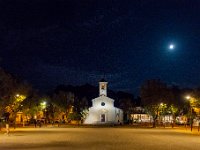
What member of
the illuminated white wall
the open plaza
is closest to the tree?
the illuminated white wall

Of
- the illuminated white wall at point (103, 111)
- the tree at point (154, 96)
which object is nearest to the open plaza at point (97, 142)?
the tree at point (154, 96)

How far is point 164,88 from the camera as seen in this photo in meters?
104

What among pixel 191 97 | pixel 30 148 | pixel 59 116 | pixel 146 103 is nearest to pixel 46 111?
pixel 59 116

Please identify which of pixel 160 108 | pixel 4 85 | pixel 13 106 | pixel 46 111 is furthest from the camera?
pixel 46 111

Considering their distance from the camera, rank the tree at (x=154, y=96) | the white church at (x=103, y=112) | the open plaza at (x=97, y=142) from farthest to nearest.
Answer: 1. the white church at (x=103, y=112)
2. the tree at (x=154, y=96)
3. the open plaza at (x=97, y=142)

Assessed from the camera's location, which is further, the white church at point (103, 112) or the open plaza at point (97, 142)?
the white church at point (103, 112)

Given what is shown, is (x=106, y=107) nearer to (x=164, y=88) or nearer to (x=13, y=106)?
(x=164, y=88)

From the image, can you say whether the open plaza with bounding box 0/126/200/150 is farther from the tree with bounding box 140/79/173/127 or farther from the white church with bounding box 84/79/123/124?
the white church with bounding box 84/79/123/124

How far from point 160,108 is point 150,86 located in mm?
5955

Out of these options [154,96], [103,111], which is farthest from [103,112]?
[154,96]

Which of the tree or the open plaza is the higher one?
the tree

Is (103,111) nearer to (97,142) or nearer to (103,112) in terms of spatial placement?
(103,112)

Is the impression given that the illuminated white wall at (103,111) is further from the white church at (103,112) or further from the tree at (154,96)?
the tree at (154,96)

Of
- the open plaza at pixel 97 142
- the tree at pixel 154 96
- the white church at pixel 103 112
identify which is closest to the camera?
the open plaza at pixel 97 142
